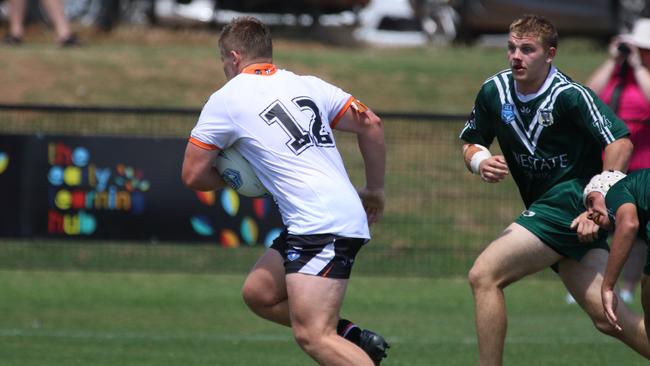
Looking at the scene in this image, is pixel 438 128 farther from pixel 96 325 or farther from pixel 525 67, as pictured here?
pixel 525 67

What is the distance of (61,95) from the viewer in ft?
47.7

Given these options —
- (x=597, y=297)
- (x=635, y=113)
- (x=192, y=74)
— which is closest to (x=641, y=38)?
(x=635, y=113)

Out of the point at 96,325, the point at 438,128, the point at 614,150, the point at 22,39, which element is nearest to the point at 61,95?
the point at 22,39

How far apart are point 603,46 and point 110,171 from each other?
9505 mm

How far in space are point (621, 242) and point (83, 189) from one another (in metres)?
6.51

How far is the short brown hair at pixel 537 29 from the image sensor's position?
665cm

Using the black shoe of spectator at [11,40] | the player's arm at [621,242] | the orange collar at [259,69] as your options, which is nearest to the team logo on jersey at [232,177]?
the orange collar at [259,69]

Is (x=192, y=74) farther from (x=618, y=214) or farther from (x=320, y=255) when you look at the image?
(x=618, y=214)

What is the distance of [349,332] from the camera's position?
5984 millimetres

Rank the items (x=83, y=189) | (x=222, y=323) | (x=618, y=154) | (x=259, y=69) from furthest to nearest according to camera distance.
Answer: (x=83, y=189) → (x=222, y=323) → (x=618, y=154) → (x=259, y=69)

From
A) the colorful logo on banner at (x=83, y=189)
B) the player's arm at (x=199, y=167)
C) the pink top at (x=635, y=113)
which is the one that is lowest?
the colorful logo on banner at (x=83, y=189)

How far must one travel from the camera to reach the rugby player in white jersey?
5824 mm

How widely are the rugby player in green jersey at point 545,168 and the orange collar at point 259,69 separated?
4.42 ft

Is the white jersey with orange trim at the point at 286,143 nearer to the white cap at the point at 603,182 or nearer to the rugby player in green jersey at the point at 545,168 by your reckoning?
the rugby player in green jersey at the point at 545,168
